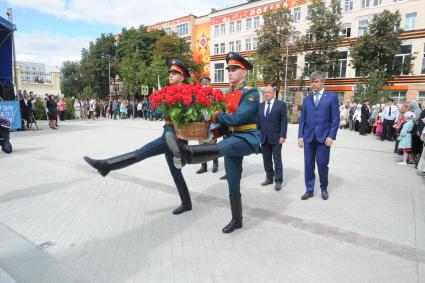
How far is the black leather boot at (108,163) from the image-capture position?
11.2ft

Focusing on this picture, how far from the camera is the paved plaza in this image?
2916 millimetres

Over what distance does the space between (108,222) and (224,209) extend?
→ 1619 millimetres

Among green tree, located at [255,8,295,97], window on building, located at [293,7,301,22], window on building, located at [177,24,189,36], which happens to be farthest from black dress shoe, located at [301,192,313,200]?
window on building, located at [177,24,189,36]

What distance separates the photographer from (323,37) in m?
30.6

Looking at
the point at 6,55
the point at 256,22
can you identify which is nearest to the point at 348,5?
the point at 256,22

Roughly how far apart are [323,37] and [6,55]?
2688 centimetres

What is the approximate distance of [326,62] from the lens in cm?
3133

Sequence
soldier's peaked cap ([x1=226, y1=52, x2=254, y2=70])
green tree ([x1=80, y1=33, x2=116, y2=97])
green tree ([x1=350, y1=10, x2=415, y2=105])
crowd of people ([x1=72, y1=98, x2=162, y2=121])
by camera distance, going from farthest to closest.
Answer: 1. green tree ([x1=80, y1=33, x2=116, y2=97])
2. green tree ([x1=350, y1=10, x2=415, y2=105])
3. crowd of people ([x1=72, y1=98, x2=162, y2=121])
4. soldier's peaked cap ([x1=226, y1=52, x2=254, y2=70])

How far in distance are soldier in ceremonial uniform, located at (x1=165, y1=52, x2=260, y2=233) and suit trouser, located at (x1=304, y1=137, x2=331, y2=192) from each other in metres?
1.82

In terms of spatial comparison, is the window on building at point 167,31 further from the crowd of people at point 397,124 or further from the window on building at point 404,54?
the crowd of people at point 397,124

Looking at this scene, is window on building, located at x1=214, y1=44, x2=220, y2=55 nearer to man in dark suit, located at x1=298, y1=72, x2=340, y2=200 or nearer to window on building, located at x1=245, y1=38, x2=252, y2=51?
window on building, located at x1=245, y1=38, x2=252, y2=51

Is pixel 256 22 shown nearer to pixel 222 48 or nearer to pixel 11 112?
pixel 222 48

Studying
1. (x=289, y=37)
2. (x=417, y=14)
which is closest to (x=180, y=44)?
(x=289, y=37)

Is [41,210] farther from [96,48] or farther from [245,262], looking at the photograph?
[96,48]
